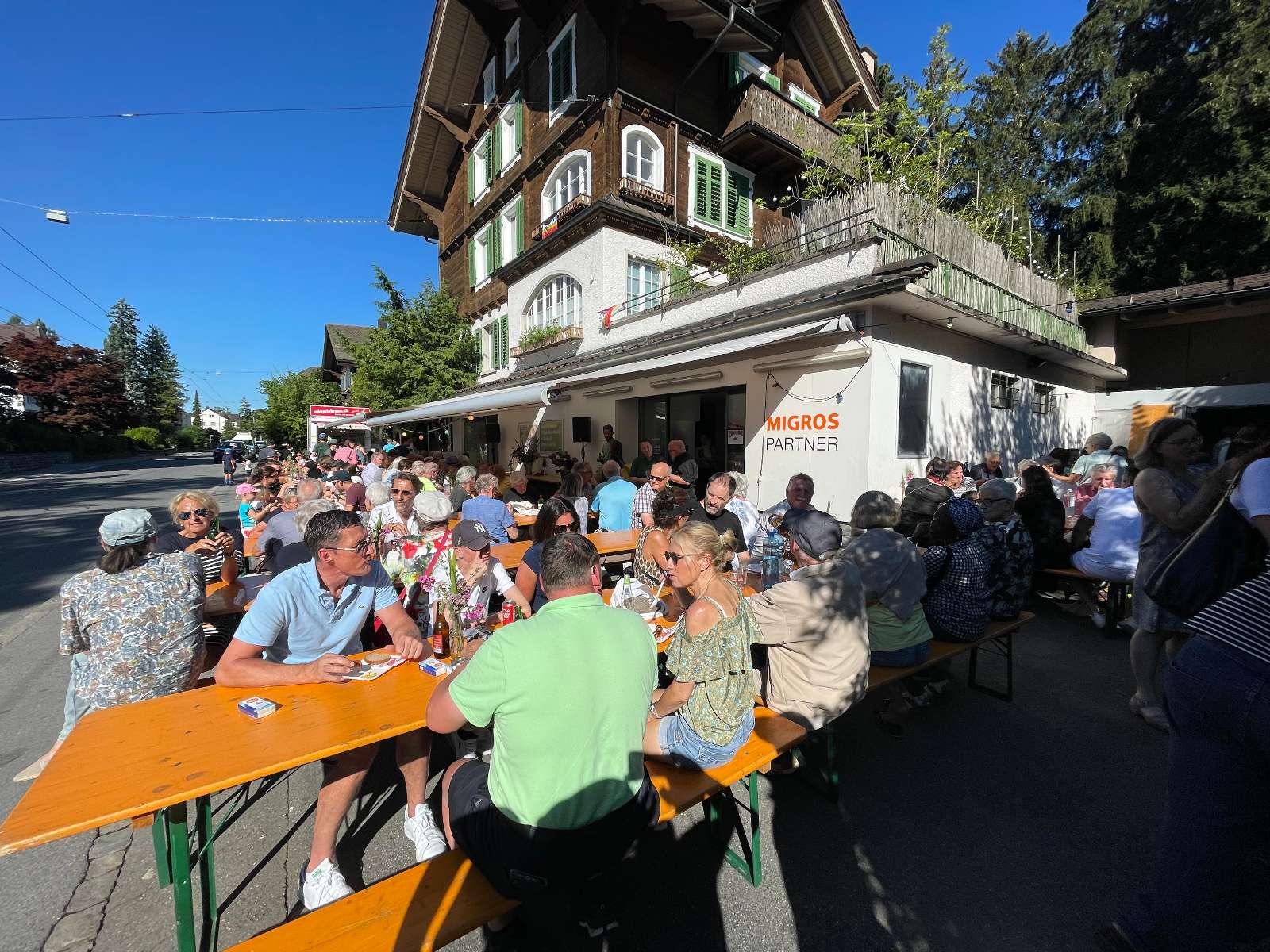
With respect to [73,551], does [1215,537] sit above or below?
above

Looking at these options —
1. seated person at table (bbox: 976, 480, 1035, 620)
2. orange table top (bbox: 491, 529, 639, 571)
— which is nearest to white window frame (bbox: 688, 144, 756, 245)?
orange table top (bbox: 491, 529, 639, 571)

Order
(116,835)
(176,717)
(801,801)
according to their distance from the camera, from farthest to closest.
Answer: (801,801), (116,835), (176,717)

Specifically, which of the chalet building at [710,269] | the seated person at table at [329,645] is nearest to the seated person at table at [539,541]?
the seated person at table at [329,645]

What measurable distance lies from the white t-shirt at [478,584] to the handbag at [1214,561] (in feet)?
10.3

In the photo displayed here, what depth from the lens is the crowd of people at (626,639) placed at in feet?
4.99

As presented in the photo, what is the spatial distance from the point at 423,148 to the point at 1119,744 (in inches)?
912

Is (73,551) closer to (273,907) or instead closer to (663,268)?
(273,907)

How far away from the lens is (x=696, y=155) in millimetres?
A: 12383

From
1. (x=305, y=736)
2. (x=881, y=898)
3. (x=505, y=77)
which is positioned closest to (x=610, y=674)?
(x=305, y=736)

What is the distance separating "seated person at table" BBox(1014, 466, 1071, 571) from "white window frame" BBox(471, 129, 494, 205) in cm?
1622

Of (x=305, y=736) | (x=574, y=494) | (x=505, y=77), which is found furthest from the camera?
(x=505, y=77)

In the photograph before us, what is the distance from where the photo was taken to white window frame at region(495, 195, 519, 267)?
14.9 m

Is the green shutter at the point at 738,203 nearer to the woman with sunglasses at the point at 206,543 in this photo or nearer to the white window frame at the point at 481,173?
the white window frame at the point at 481,173

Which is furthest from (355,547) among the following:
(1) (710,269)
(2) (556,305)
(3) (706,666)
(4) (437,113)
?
(4) (437,113)
